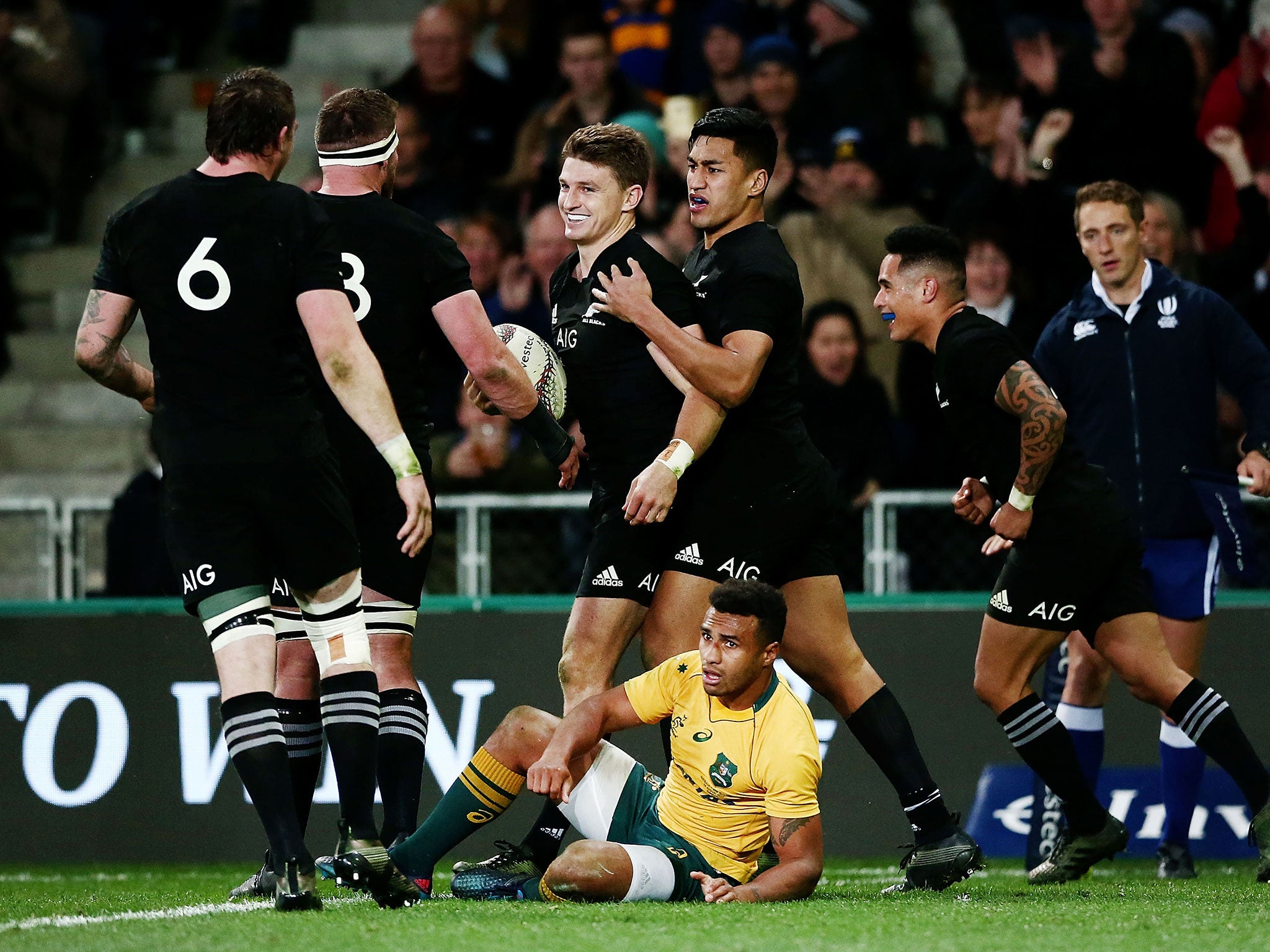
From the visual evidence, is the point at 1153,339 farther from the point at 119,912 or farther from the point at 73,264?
the point at 73,264

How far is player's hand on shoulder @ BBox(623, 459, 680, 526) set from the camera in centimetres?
540

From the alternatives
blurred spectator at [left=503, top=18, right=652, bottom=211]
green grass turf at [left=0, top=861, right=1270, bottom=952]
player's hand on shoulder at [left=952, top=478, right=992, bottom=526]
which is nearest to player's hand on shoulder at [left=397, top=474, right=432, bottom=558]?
green grass turf at [left=0, top=861, right=1270, bottom=952]

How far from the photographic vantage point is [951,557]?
8.50m

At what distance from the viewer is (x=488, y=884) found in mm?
5469

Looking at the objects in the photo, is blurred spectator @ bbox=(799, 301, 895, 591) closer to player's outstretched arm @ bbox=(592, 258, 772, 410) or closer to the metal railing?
the metal railing

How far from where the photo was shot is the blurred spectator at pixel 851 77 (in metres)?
11.0

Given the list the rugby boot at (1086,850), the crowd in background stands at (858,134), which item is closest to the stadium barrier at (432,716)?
the crowd in background stands at (858,134)

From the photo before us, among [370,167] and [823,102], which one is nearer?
[370,167]

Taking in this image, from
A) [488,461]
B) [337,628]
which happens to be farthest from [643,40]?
[337,628]

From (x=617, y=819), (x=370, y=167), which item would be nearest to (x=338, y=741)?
(x=617, y=819)

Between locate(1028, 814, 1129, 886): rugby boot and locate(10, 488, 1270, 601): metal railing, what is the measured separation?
7.88 ft

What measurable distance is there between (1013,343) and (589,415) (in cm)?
142

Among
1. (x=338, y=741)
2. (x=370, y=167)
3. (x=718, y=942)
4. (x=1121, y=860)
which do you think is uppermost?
(x=370, y=167)

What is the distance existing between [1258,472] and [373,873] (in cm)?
363
